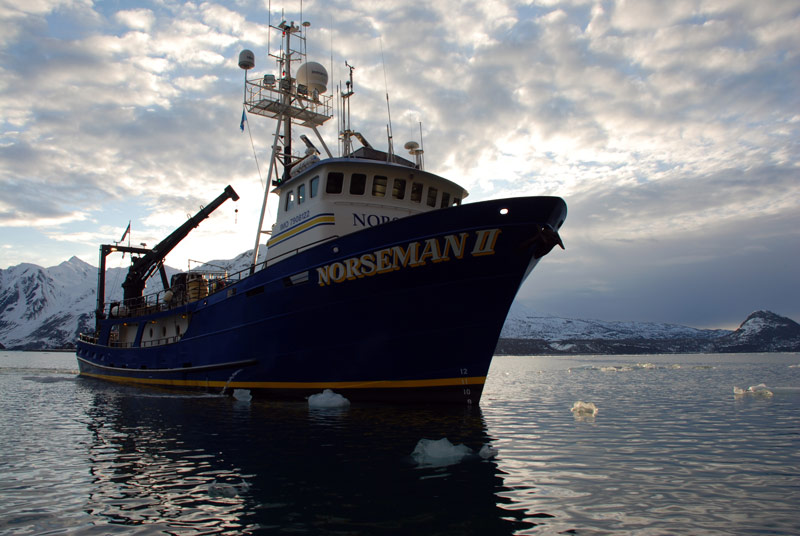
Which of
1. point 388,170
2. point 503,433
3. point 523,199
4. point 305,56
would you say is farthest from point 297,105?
point 503,433

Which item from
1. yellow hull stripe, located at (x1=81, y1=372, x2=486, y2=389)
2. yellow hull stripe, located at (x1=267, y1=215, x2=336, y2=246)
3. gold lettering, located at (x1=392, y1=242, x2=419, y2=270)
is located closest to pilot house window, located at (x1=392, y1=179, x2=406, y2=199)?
yellow hull stripe, located at (x1=267, y1=215, x2=336, y2=246)

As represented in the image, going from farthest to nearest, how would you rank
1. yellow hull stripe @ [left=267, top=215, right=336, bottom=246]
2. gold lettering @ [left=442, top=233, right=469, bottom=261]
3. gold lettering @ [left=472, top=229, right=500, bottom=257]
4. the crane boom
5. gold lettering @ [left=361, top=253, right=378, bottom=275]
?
1. the crane boom
2. yellow hull stripe @ [left=267, top=215, right=336, bottom=246]
3. gold lettering @ [left=361, top=253, right=378, bottom=275]
4. gold lettering @ [left=442, top=233, right=469, bottom=261]
5. gold lettering @ [left=472, top=229, right=500, bottom=257]

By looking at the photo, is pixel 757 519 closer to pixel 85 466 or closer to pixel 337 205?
pixel 85 466

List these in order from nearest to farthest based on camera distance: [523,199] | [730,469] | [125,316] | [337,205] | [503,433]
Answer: [730,469], [503,433], [523,199], [337,205], [125,316]

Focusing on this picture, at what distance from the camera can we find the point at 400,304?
13.1 m

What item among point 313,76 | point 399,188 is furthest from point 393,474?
Answer: point 313,76

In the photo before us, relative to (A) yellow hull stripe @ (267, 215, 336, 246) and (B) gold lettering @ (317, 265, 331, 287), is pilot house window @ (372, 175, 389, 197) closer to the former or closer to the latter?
(A) yellow hull stripe @ (267, 215, 336, 246)

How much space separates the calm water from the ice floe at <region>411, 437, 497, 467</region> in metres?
0.13

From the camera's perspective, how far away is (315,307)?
14266 millimetres

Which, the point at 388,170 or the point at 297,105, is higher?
the point at 297,105

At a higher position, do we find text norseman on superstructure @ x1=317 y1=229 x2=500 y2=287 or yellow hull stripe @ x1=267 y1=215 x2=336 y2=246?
yellow hull stripe @ x1=267 y1=215 x2=336 y2=246

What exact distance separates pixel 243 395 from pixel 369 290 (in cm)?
683

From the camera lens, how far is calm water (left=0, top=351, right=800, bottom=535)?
17.2 feet

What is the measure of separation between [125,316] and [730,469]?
28.7m
